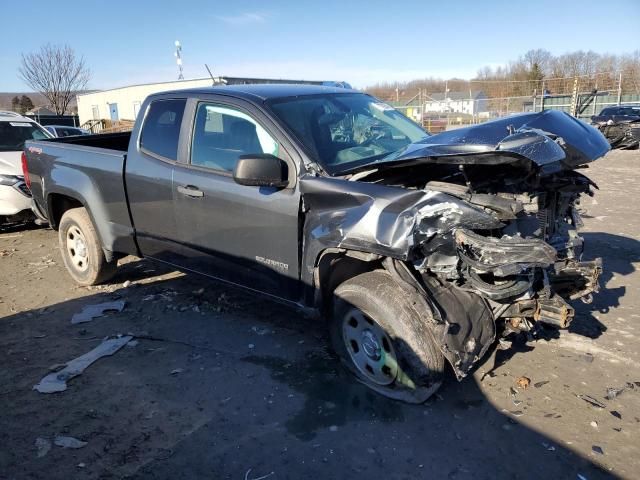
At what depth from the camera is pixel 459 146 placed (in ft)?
10.0

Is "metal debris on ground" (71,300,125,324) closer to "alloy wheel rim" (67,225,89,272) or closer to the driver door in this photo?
"alloy wheel rim" (67,225,89,272)

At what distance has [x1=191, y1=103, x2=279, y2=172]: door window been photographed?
377cm

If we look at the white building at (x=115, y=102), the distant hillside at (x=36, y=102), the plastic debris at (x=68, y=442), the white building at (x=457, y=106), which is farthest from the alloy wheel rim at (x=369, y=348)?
the distant hillside at (x=36, y=102)

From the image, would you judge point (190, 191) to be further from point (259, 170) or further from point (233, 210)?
point (259, 170)

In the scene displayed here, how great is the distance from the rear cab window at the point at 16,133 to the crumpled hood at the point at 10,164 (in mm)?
517

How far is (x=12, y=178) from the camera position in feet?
25.4

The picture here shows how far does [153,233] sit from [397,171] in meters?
2.37

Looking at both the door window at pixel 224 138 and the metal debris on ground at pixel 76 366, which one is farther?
the door window at pixel 224 138

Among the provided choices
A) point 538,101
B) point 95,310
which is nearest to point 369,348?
point 95,310

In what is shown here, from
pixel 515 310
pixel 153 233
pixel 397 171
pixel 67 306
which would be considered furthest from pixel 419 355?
pixel 67 306

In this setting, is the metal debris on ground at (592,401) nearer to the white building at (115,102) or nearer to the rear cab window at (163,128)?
the rear cab window at (163,128)

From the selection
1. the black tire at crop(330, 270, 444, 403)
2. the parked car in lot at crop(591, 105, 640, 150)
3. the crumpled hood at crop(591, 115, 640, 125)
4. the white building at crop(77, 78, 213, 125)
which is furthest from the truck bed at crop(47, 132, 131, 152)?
the white building at crop(77, 78, 213, 125)

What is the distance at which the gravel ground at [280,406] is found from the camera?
276 cm

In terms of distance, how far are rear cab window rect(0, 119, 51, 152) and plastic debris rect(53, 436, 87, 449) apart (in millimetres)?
7183
